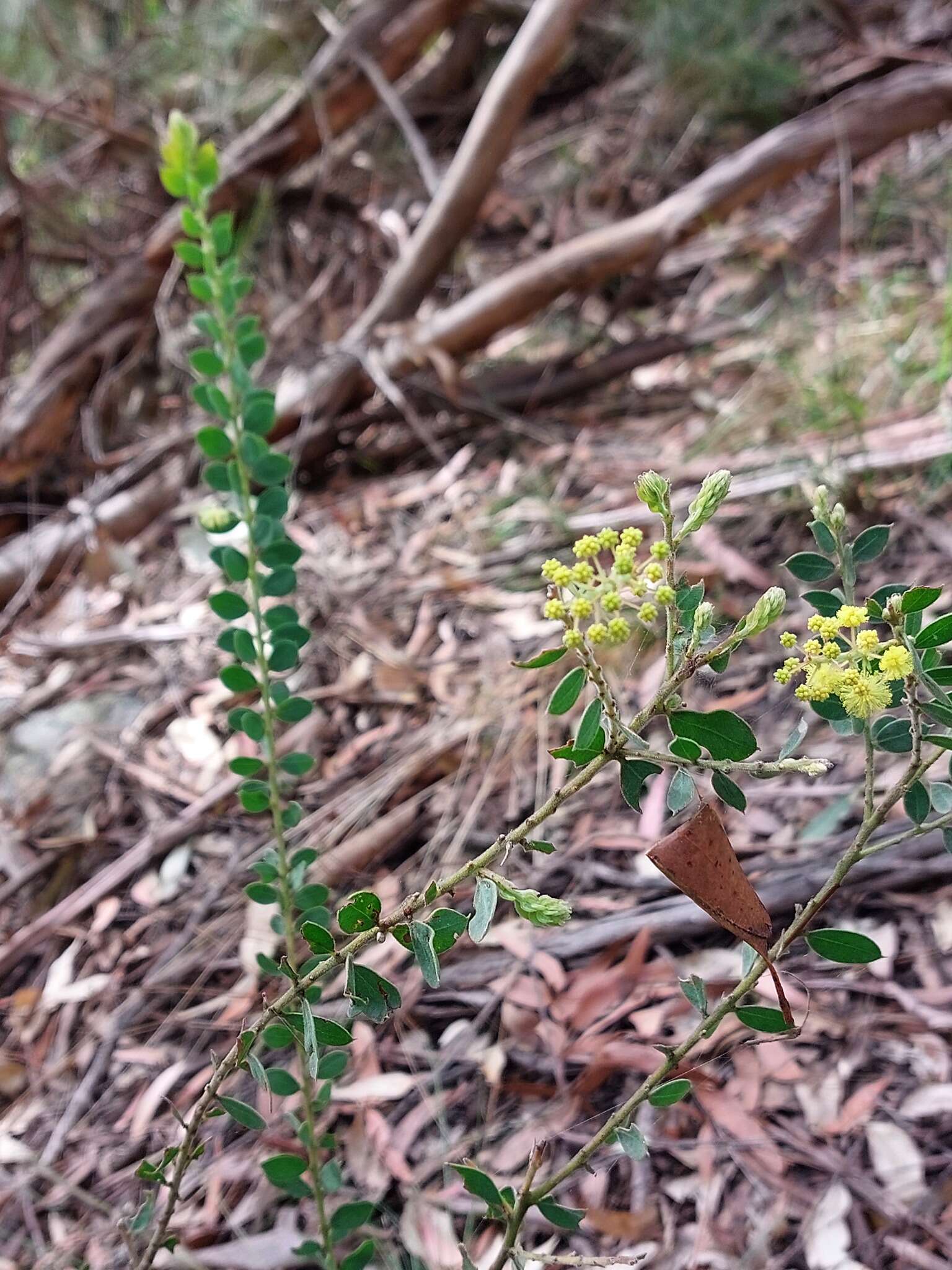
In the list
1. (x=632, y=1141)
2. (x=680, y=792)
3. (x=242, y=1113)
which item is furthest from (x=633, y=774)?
(x=242, y=1113)

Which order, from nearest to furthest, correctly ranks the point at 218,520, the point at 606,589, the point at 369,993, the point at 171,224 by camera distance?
the point at 606,589, the point at 369,993, the point at 218,520, the point at 171,224

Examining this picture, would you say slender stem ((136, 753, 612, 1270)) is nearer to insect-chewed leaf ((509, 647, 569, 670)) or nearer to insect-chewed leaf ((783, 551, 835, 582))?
insect-chewed leaf ((509, 647, 569, 670))

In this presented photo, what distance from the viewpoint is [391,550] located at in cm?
197

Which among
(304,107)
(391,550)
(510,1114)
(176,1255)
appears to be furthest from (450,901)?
(304,107)

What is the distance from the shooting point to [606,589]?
1.58 ft

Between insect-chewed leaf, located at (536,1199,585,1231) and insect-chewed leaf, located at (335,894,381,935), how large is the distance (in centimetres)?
22

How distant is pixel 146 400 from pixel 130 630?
1.13m

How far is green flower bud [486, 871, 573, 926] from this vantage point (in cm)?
50

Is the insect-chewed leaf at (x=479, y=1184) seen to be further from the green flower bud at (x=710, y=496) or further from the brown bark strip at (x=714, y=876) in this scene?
the green flower bud at (x=710, y=496)

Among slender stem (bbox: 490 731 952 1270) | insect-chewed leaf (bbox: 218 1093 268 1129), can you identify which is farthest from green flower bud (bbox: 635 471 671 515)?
insect-chewed leaf (bbox: 218 1093 268 1129)

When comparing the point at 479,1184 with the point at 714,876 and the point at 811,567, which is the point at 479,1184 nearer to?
the point at 714,876

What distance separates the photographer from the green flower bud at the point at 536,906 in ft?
1.64

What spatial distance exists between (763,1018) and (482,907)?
0.21 m

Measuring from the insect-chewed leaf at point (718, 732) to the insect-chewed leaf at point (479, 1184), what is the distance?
0.30 metres
